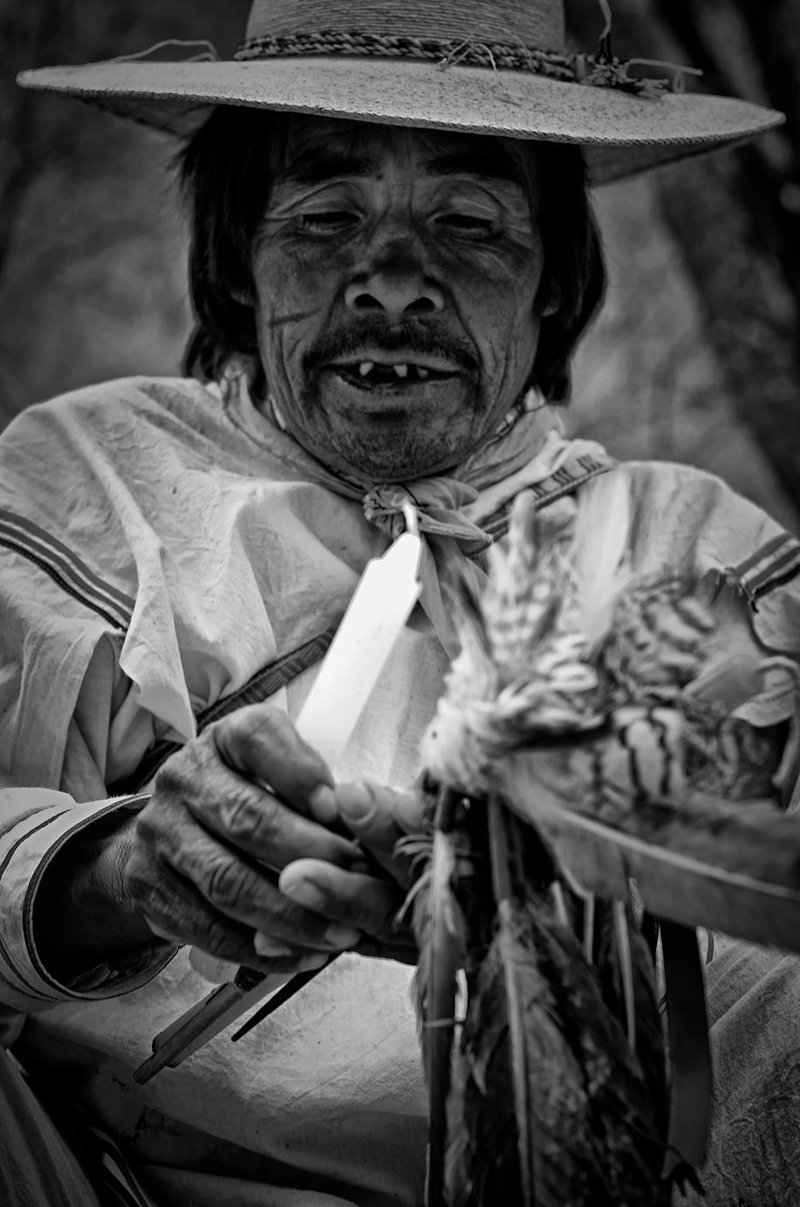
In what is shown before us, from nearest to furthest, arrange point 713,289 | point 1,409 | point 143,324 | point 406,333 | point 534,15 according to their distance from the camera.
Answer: point 406,333 < point 534,15 < point 713,289 < point 1,409 < point 143,324

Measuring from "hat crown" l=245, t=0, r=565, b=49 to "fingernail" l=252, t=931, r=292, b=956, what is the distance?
1.26 m

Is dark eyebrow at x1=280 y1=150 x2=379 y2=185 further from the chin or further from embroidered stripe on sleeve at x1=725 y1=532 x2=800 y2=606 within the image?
embroidered stripe on sleeve at x1=725 y1=532 x2=800 y2=606

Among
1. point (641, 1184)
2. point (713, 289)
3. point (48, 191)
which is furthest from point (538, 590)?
point (48, 191)

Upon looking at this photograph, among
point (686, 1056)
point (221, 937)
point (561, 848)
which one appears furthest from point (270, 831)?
point (686, 1056)

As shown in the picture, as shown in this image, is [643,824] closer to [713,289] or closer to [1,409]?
[713,289]

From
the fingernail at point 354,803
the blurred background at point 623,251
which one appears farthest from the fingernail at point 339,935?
the blurred background at point 623,251

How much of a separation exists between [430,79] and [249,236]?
37 centimetres

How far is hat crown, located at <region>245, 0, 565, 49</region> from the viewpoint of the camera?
1.93 meters

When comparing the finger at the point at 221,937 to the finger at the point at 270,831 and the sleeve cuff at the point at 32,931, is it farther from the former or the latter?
the sleeve cuff at the point at 32,931

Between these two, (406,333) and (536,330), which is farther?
(536,330)

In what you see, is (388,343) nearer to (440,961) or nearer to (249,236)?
(249,236)

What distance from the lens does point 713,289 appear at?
3.94 metres

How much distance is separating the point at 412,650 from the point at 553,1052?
2.92 feet

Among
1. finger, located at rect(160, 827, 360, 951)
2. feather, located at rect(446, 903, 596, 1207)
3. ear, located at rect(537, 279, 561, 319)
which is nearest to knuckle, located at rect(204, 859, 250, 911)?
finger, located at rect(160, 827, 360, 951)
